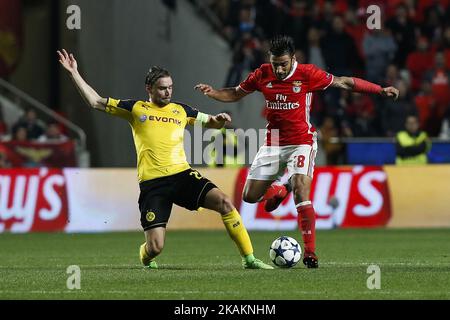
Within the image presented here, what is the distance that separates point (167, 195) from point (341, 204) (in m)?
7.97

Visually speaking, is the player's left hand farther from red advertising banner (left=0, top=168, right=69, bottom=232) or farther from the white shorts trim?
red advertising banner (left=0, top=168, right=69, bottom=232)

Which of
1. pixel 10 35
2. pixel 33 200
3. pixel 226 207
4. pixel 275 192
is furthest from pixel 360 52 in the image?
pixel 226 207

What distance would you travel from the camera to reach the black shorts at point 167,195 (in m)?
11.0

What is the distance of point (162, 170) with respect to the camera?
11.1 metres

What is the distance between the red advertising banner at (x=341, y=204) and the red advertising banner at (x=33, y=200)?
281 centimetres

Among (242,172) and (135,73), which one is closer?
(242,172)

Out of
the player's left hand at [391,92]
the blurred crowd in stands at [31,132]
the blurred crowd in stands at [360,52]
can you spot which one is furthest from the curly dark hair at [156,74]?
the blurred crowd in stands at [360,52]

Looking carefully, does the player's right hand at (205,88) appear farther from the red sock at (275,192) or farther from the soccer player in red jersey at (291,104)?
the red sock at (275,192)

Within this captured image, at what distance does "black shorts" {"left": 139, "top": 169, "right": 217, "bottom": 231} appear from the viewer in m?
11.0

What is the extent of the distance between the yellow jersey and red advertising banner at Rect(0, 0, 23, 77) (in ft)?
40.5

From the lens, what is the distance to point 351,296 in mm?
8750

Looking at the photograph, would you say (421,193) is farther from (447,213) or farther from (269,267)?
(269,267)

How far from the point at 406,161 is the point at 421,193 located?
31.8 inches

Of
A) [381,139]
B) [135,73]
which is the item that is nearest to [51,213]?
[135,73]
